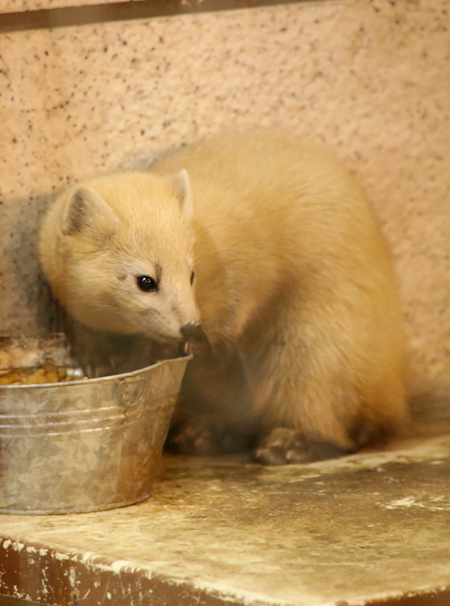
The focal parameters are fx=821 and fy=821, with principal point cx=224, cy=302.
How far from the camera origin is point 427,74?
247cm

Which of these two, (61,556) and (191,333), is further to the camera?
(191,333)

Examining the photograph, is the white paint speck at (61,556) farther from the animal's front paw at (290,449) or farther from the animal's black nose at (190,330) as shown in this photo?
the animal's front paw at (290,449)

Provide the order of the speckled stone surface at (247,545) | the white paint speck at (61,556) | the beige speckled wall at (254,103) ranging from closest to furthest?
the speckled stone surface at (247,545)
the white paint speck at (61,556)
the beige speckled wall at (254,103)

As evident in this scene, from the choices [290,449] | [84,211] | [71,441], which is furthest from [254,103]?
[71,441]

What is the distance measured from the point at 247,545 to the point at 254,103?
146 cm

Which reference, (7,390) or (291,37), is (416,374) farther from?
(7,390)

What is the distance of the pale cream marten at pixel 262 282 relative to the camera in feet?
6.53

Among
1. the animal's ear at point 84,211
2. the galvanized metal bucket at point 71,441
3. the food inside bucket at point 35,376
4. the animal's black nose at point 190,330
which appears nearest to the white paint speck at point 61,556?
the galvanized metal bucket at point 71,441

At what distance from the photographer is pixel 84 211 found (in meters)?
1.96

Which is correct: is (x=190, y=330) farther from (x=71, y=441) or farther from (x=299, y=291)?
(x=299, y=291)

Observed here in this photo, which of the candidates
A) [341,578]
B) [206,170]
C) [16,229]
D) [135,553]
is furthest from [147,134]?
[341,578]

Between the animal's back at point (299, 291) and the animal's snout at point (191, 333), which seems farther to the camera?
the animal's back at point (299, 291)

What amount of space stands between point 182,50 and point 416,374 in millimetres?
1236

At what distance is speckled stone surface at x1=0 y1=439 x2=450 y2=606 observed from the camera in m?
1.21
